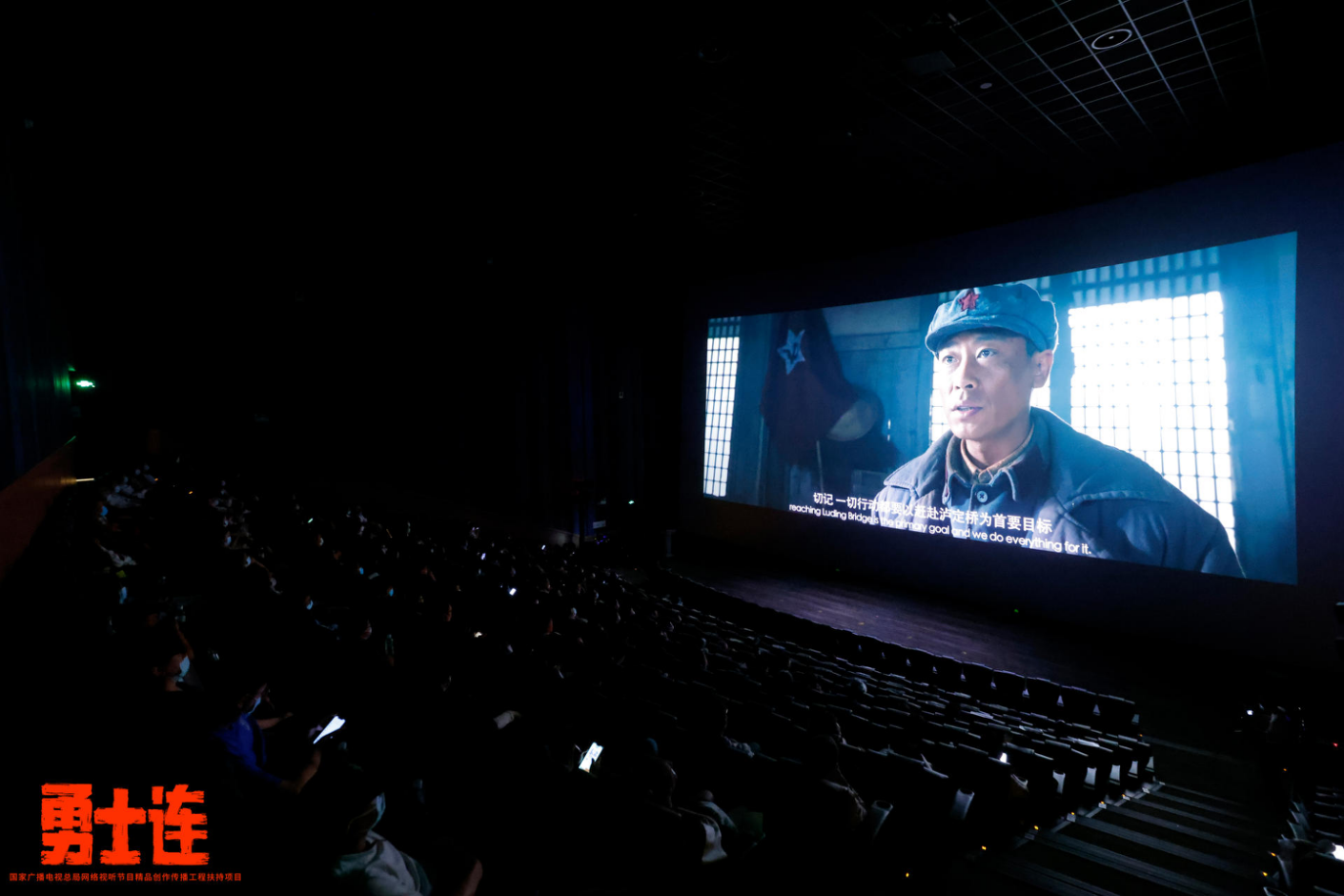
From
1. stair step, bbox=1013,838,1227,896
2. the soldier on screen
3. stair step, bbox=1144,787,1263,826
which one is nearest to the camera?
stair step, bbox=1013,838,1227,896

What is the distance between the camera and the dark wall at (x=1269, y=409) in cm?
693

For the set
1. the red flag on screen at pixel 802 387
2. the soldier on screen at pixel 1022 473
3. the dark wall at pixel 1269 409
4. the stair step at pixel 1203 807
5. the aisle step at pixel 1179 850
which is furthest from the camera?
the red flag on screen at pixel 802 387

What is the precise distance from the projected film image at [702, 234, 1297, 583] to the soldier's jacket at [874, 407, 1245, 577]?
0.9 inches

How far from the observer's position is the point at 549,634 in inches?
196

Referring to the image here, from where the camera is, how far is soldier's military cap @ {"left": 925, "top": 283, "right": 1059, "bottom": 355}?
9.17m

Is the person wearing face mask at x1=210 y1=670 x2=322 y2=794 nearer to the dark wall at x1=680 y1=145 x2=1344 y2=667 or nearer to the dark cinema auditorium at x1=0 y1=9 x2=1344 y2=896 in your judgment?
the dark cinema auditorium at x1=0 y1=9 x2=1344 y2=896

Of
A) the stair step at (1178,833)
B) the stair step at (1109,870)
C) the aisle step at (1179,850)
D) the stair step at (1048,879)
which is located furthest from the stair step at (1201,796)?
the stair step at (1048,879)

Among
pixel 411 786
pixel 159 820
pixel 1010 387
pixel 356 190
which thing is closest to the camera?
pixel 159 820

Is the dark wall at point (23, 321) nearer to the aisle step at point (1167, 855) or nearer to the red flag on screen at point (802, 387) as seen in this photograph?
the aisle step at point (1167, 855)

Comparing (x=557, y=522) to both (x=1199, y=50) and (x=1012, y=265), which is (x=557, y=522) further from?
(x=1199, y=50)

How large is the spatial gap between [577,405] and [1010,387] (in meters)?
8.73

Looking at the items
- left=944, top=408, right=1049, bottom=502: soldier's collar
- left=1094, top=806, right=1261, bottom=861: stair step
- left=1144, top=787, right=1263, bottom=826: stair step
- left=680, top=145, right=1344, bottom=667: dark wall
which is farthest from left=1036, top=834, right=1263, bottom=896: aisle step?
left=944, top=408, right=1049, bottom=502: soldier's collar

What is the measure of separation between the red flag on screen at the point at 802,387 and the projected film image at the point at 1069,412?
0.11 feet

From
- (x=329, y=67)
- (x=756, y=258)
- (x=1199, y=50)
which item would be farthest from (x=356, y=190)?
(x=1199, y=50)
